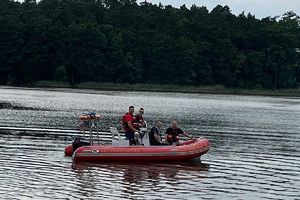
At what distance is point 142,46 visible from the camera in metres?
116

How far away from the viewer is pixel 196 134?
33.8 m

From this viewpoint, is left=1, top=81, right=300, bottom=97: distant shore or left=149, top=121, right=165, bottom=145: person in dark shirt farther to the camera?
left=1, top=81, right=300, bottom=97: distant shore

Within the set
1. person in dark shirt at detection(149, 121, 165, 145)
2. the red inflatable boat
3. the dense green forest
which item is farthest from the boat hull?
the dense green forest

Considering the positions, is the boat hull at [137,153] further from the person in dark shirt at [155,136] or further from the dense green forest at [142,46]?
the dense green forest at [142,46]

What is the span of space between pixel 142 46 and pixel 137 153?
93816 millimetres

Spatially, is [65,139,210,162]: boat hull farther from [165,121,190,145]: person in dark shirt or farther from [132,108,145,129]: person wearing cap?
[132,108,145,129]: person wearing cap

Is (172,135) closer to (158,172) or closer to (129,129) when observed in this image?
(129,129)

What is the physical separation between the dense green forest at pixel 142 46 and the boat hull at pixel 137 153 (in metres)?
83.1

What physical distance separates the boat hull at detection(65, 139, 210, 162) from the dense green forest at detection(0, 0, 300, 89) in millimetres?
83119

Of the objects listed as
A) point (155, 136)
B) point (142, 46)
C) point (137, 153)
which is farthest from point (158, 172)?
point (142, 46)

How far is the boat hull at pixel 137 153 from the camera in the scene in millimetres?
22734

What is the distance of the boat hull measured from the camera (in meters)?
22.7

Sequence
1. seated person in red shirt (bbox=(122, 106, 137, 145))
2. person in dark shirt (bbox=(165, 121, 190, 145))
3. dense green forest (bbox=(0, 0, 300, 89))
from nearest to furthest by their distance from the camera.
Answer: seated person in red shirt (bbox=(122, 106, 137, 145)), person in dark shirt (bbox=(165, 121, 190, 145)), dense green forest (bbox=(0, 0, 300, 89))

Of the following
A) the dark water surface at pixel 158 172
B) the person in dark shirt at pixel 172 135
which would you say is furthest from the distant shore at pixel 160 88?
the person in dark shirt at pixel 172 135
